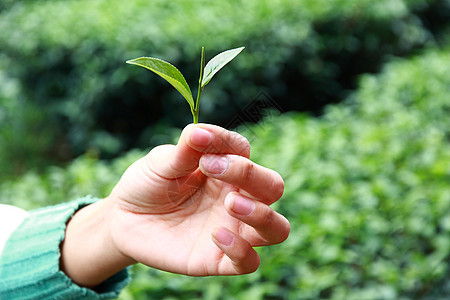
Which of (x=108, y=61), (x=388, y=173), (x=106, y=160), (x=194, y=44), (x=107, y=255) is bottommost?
(x=106, y=160)

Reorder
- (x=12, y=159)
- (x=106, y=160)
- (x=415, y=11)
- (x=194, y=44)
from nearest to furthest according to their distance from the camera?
(x=194, y=44), (x=106, y=160), (x=12, y=159), (x=415, y=11)

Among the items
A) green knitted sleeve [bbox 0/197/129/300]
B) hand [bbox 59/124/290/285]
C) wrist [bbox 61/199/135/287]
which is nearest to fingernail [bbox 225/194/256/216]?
hand [bbox 59/124/290/285]

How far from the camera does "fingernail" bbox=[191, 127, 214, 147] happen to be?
2.70ft

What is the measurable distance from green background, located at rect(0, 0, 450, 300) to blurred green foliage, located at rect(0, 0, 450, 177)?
1 centimetres

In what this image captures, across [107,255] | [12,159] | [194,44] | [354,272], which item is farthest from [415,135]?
[12,159]

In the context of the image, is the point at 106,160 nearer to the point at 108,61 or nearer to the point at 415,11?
the point at 108,61

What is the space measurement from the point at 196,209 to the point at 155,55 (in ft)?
9.12

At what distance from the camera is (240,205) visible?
34.1 inches

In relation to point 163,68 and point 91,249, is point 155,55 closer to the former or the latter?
point 91,249

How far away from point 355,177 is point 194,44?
5.70 feet

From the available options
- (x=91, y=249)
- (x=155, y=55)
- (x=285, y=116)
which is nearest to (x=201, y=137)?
(x=91, y=249)

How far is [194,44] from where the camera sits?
363cm

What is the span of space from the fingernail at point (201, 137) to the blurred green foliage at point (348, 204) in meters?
0.08

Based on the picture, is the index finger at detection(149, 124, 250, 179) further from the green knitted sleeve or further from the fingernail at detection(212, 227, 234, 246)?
the green knitted sleeve
